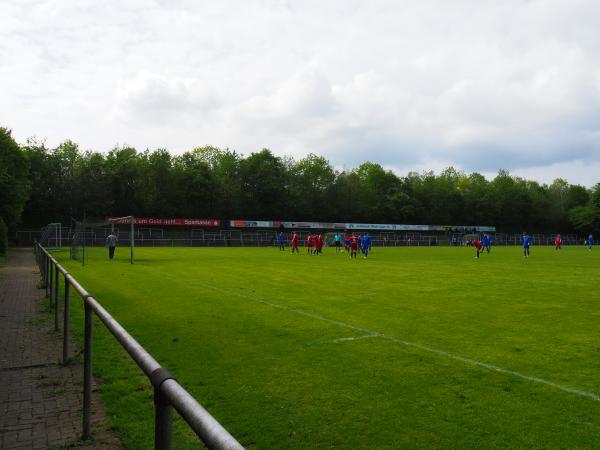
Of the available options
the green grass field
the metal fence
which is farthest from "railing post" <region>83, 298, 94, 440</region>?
the metal fence

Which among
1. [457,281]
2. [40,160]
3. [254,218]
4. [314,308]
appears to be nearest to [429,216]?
[254,218]

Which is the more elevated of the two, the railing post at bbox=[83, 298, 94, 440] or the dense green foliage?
the dense green foliage

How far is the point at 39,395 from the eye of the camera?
5508 millimetres

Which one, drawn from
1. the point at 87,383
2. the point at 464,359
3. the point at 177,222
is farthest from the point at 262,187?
the point at 87,383

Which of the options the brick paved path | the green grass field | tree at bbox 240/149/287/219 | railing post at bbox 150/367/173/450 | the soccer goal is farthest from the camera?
tree at bbox 240/149/287/219

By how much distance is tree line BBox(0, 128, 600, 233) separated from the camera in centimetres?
7412

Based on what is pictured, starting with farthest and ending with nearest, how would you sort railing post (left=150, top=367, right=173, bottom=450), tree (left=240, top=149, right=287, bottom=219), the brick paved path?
tree (left=240, top=149, right=287, bottom=219) → the brick paved path → railing post (left=150, top=367, right=173, bottom=450)

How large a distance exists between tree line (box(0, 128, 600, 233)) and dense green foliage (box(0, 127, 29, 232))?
19 cm

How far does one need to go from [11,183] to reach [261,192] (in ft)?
196

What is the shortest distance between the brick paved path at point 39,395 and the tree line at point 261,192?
35154 mm

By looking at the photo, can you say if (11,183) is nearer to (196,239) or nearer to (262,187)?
(196,239)

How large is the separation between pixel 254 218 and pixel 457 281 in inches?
3122

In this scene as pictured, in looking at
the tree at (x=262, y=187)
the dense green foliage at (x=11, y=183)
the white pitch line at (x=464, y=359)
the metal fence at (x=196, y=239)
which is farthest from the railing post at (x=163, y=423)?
the tree at (x=262, y=187)

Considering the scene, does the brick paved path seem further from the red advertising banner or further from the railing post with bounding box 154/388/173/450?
the red advertising banner
